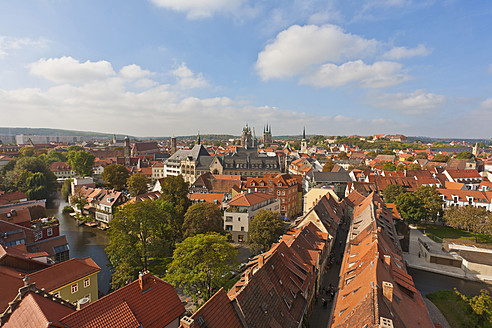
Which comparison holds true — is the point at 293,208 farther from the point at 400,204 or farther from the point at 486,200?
the point at 486,200

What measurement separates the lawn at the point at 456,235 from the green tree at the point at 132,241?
46.8 meters

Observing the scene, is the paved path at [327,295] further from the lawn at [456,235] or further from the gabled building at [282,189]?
the lawn at [456,235]

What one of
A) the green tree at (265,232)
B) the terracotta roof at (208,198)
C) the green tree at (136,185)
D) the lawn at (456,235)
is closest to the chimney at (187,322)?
the green tree at (265,232)

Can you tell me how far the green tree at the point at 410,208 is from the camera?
4603cm

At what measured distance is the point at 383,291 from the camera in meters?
15.4

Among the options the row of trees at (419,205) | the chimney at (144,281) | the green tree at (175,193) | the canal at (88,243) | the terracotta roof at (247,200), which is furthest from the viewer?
the row of trees at (419,205)

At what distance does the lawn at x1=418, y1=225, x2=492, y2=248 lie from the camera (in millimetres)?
41625

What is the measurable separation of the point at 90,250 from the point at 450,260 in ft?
175

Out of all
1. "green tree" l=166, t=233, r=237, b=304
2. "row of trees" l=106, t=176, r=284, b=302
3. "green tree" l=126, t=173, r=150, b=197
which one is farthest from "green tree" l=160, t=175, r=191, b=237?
"green tree" l=126, t=173, r=150, b=197

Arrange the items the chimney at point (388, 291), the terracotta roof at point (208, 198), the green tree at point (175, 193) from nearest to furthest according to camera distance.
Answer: the chimney at point (388, 291) → the green tree at point (175, 193) → the terracotta roof at point (208, 198)

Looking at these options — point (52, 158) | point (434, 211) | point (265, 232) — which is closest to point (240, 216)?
point (265, 232)

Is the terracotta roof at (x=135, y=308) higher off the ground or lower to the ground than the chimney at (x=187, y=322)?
lower

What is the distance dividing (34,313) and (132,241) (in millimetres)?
16451

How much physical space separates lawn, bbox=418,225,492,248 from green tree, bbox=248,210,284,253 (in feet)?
105
